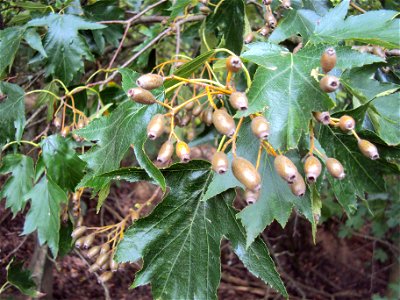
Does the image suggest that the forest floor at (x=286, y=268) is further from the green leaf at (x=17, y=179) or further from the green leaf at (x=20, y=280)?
the green leaf at (x=17, y=179)

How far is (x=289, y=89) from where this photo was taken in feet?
3.22

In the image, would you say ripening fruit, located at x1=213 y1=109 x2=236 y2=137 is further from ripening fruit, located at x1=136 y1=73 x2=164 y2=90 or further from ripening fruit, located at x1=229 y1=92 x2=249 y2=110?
ripening fruit, located at x1=136 y1=73 x2=164 y2=90

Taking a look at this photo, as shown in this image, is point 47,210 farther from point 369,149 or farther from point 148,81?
point 369,149

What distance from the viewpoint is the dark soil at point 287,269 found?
368 cm

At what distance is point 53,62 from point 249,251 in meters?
1.03

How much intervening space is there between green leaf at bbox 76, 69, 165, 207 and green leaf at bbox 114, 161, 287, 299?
0.31ft

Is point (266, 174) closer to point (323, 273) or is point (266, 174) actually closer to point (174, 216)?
point (174, 216)

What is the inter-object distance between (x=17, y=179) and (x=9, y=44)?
0.47 metres

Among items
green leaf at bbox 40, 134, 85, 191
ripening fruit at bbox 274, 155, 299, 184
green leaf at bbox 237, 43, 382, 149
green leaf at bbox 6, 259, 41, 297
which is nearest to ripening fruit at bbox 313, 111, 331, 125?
green leaf at bbox 237, 43, 382, 149

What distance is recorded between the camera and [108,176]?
1.06m

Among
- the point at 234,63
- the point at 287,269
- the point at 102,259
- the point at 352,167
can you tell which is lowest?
the point at 287,269

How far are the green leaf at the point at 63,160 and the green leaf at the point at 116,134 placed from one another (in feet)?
0.91

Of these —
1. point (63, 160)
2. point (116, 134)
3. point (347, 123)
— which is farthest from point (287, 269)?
point (347, 123)

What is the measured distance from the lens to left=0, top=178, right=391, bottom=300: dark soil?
3678 millimetres
